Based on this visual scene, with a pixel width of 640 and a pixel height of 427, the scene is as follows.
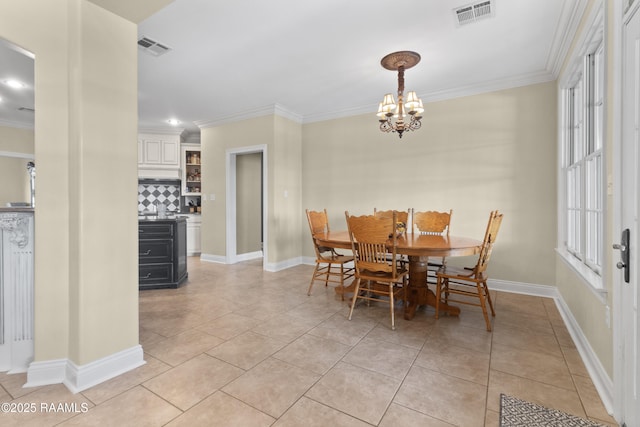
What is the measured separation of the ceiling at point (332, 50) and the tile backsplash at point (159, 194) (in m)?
2.29

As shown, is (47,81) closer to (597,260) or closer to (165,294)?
(165,294)

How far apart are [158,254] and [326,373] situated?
117 inches

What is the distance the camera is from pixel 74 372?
5.78ft

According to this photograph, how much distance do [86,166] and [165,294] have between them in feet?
7.63

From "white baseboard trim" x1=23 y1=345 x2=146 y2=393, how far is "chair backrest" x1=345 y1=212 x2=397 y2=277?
199 cm

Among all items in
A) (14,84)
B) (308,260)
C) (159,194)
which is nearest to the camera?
(14,84)

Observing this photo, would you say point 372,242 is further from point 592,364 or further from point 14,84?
point 14,84

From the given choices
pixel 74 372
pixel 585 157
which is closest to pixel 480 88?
pixel 585 157

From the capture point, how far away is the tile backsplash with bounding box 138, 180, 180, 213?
21.4ft

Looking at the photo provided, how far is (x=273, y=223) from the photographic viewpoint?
4969mm

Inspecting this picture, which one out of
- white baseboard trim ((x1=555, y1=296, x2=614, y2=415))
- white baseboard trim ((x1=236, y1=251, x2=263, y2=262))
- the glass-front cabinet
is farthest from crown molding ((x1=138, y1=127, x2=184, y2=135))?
white baseboard trim ((x1=555, y1=296, x2=614, y2=415))

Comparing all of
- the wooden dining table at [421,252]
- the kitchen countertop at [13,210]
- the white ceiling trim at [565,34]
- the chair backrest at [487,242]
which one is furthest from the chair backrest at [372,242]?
the kitchen countertop at [13,210]

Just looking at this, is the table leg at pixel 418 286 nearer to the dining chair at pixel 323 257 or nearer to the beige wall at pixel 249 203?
the dining chair at pixel 323 257

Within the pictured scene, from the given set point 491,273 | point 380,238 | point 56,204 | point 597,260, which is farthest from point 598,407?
point 56,204
